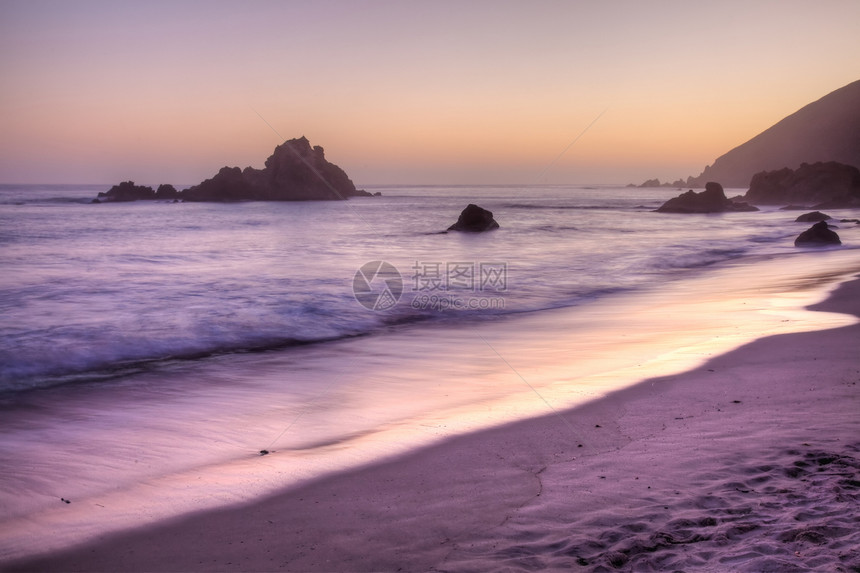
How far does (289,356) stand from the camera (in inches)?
294

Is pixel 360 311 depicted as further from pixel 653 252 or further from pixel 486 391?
pixel 653 252

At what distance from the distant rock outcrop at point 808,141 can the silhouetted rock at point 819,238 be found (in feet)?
410

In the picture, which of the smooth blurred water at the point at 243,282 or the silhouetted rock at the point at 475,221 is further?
the silhouetted rock at the point at 475,221

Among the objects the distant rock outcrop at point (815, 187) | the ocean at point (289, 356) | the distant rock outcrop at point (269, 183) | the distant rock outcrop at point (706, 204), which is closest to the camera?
the ocean at point (289, 356)

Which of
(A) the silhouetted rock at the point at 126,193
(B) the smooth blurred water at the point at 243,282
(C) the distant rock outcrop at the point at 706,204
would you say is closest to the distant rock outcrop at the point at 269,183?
(A) the silhouetted rock at the point at 126,193

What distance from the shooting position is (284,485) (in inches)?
132

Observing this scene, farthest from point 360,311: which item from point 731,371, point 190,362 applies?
point 731,371

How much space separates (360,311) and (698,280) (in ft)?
30.4

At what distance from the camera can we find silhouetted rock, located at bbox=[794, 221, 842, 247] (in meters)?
20.9

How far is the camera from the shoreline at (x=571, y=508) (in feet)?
7.93

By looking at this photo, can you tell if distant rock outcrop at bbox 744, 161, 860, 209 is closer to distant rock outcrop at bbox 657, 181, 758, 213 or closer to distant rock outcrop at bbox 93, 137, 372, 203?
distant rock outcrop at bbox 657, 181, 758, 213
